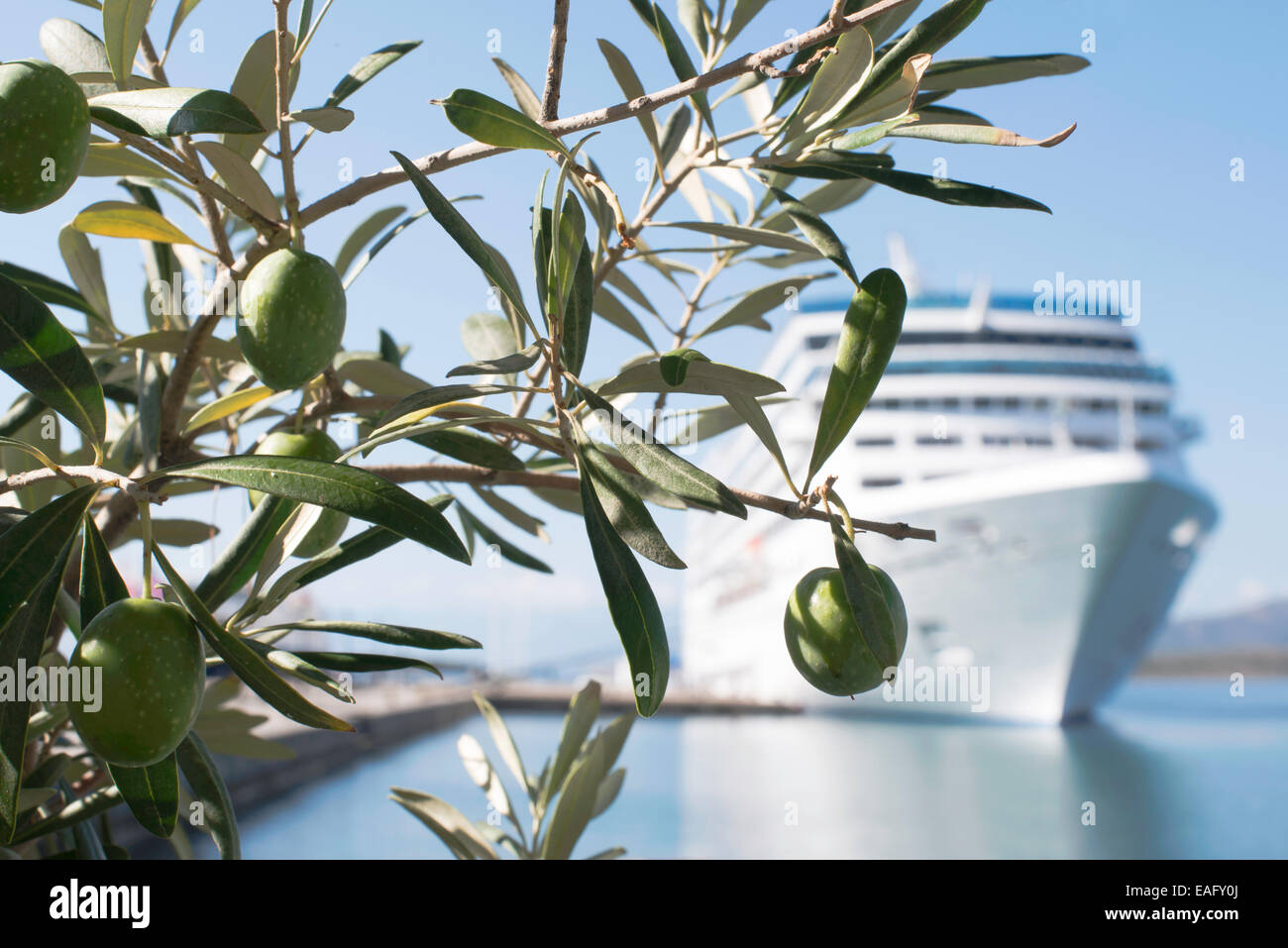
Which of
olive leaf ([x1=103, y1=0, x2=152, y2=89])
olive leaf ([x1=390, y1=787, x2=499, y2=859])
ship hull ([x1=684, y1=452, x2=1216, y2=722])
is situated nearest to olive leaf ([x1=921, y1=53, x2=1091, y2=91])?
olive leaf ([x1=103, y1=0, x2=152, y2=89])

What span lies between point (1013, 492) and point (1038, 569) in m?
1.31

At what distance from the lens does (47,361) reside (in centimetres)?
47

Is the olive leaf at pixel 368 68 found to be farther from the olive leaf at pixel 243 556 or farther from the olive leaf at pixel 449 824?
the olive leaf at pixel 449 824

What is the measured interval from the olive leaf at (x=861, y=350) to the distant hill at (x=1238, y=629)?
80549mm

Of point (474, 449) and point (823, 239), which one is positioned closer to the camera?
point (823, 239)

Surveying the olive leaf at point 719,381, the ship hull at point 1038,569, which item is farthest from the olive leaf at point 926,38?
the ship hull at point 1038,569

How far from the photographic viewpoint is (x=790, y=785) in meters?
11.8

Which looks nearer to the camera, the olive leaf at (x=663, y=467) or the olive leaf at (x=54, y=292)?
the olive leaf at (x=663, y=467)

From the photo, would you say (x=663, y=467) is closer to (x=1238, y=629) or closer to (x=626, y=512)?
(x=626, y=512)

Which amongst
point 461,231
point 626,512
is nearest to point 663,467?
point 626,512

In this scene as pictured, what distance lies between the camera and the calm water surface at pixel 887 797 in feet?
28.3
